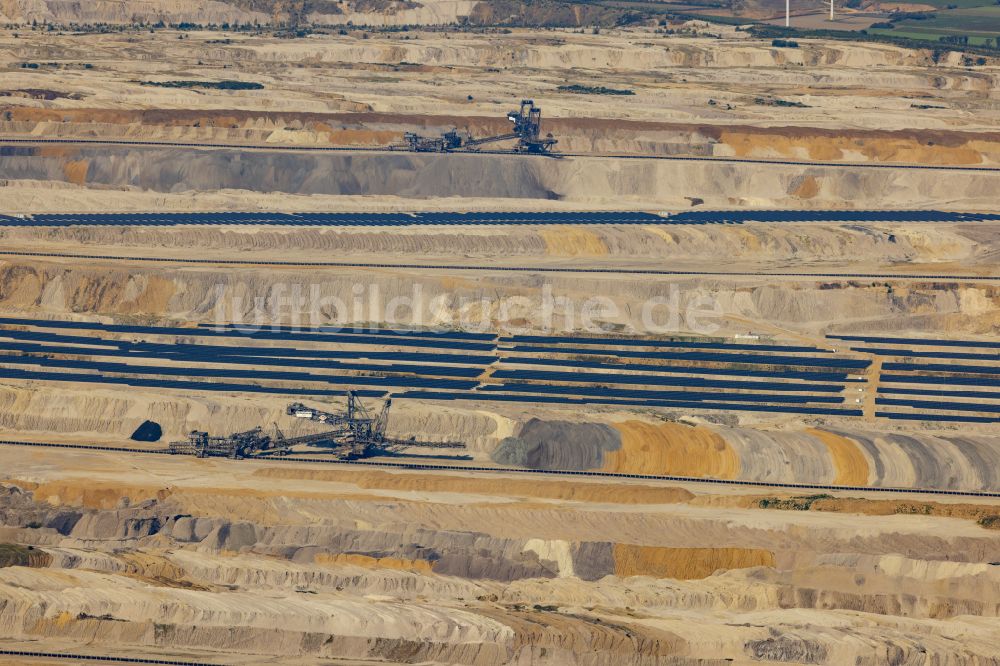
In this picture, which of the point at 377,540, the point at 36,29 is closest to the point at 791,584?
the point at 377,540

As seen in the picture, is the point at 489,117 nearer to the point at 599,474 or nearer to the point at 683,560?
the point at 599,474

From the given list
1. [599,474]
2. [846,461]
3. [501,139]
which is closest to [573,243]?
[501,139]

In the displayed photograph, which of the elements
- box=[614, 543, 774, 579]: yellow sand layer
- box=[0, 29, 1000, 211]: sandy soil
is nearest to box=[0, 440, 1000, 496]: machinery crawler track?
box=[614, 543, 774, 579]: yellow sand layer

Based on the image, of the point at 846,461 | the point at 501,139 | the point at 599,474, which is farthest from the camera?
the point at 501,139

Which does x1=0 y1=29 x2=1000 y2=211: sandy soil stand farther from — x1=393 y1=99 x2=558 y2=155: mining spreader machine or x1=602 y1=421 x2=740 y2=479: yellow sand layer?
x1=602 y1=421 x2=740 y2=479: yellow sand layer

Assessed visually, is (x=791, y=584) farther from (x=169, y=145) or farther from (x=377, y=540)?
(x=169, y=145)

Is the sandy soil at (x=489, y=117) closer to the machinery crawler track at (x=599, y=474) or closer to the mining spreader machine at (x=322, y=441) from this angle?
the mining spreader machine at (x=322, y=441)

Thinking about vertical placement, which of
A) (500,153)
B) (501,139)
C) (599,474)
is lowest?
(599,474)
